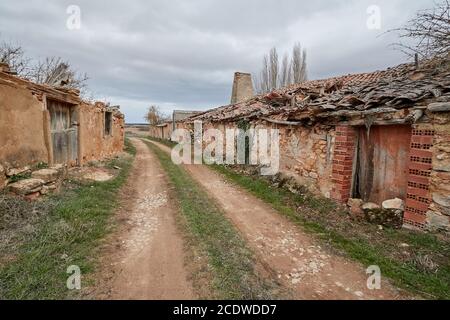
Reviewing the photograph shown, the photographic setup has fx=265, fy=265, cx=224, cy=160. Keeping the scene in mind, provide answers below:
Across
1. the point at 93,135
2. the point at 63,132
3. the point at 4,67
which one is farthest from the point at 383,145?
the point at 93,135

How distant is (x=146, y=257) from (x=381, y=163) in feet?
15.7

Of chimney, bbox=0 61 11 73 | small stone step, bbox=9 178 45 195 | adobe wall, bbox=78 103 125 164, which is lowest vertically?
small stone step, bbox=9 178 45 195

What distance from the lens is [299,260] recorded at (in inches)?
147

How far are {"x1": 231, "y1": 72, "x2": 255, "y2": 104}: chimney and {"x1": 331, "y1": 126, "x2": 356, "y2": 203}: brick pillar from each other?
13785 millimetres

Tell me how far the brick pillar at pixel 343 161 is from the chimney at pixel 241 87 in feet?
45.2

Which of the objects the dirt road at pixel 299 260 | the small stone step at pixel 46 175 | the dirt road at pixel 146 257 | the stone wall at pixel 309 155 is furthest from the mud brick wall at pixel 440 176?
the small stone step at pixel 46 175

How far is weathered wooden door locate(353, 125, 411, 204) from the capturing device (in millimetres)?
5004

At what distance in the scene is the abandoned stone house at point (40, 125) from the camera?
5285 millimetres

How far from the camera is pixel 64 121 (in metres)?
8.38

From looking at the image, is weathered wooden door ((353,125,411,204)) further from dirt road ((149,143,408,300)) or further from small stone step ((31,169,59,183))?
small stone step ((31,169,59,183))

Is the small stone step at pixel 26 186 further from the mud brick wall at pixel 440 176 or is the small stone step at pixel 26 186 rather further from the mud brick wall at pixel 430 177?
the mud brick wall at pixel 440 176

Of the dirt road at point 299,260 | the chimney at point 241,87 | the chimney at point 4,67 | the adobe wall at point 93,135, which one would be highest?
the chimney at point 241,87

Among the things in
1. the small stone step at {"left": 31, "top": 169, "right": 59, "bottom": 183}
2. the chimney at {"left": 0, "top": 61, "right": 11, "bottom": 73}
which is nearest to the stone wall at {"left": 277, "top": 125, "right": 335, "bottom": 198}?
the small stone step at {"left": 31, "top": 169, "right": 59, "bottom": 183}

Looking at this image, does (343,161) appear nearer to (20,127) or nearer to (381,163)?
(381,163)
